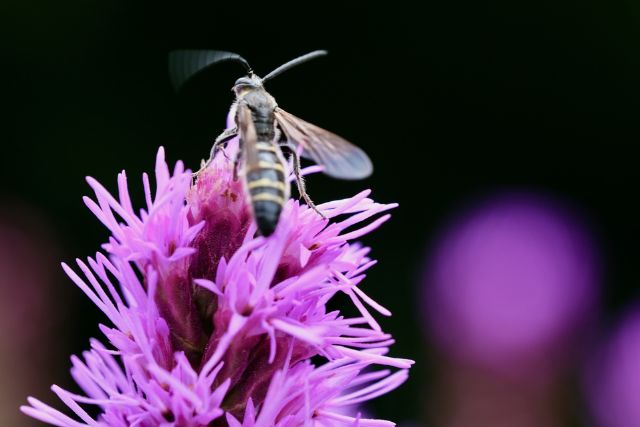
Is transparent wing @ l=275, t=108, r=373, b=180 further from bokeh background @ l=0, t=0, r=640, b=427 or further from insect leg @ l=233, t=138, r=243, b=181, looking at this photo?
bokeh background @ l=0, t=0, r=640, b=427

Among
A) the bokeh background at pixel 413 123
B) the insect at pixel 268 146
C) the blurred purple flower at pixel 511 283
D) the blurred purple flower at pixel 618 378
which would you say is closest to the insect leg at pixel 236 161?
the insect at pixel 268 146

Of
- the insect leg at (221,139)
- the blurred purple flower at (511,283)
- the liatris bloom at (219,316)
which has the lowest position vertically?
the blurred purple flower at (511,283)

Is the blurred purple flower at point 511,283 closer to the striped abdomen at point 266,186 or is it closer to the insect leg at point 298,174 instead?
the insect leg at point 298,174

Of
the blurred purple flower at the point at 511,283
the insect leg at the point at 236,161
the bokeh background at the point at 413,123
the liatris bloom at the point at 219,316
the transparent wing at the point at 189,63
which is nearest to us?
the liatris bloom at the point at 219,316

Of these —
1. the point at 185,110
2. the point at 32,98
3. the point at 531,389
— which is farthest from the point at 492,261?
the point at 32,98

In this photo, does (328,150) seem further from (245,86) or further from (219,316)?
(219,316)
